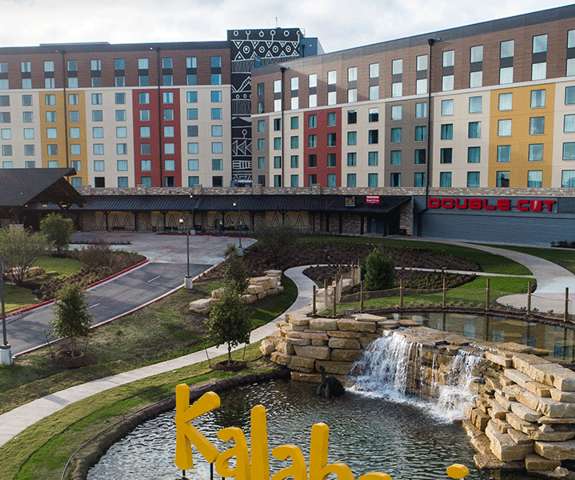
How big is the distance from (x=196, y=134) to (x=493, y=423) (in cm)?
6759

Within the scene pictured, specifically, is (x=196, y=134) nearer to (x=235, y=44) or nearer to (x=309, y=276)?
(x=235, y=44)

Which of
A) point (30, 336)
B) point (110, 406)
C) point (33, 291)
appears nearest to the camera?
point (110, 406)

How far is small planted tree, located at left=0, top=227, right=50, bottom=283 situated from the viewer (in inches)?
1549

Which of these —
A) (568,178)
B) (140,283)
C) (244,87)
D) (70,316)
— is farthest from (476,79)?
(70,316)

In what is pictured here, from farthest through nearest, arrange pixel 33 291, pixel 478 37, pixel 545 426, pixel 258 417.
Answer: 1. pixel 478 37
2. pixel 33 291
3. pixel 545 426
4. pixel 258 417

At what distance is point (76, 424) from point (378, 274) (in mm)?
21295

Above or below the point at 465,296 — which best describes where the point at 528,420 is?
below

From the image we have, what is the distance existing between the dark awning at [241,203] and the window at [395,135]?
19.9 ft

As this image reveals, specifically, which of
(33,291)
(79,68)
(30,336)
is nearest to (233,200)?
(79,68)

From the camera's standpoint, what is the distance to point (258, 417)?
12.9 metres

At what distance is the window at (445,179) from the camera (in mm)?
61938

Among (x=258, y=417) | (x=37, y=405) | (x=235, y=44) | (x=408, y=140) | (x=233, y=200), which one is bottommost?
(x=37, y=405)

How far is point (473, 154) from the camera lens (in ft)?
197

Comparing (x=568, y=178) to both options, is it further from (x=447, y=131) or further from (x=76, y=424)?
(x=76, y=424)
